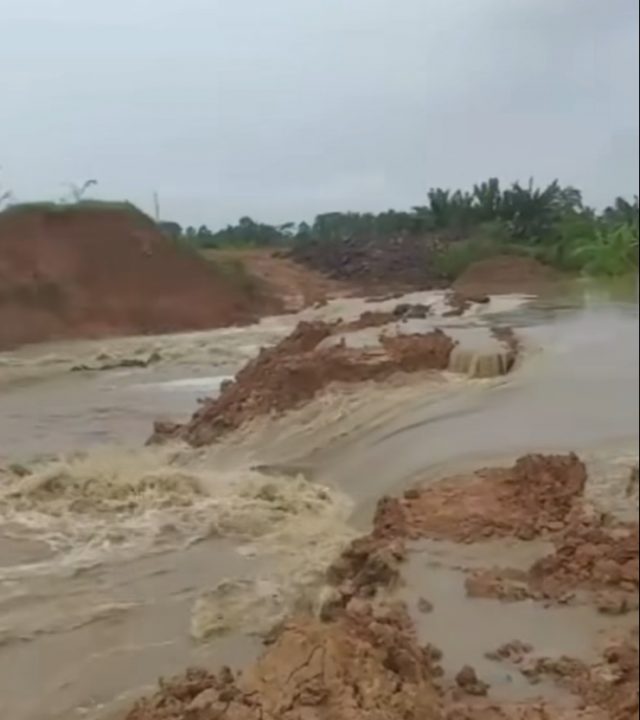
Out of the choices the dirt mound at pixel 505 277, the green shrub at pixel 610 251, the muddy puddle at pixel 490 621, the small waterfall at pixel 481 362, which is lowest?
the muddy puddle at pixel 490 621

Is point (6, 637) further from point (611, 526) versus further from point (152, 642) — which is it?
point (611, 526)

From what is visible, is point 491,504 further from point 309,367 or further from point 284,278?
point 309,367

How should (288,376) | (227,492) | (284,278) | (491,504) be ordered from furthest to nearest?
(288,376) → (227,492) → (491,504) → (284,278)

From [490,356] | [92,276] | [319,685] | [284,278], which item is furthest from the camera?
[284,278]

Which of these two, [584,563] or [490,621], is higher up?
[584,563]

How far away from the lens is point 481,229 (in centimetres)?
247

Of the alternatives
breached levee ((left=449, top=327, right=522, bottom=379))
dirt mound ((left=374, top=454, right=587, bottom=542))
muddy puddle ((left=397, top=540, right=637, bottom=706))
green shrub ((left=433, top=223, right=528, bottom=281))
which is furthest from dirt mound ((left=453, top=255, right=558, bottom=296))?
muddy puddle ((left=397, top=540, right=637, bottom=706))

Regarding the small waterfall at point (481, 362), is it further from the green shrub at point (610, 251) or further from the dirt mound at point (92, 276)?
the green shrub at point (610, 251)

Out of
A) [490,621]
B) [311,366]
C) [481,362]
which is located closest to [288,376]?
[311,366]

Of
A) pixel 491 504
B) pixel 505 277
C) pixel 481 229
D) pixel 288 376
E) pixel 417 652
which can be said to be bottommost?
pixel 417 652

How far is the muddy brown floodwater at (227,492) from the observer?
8.25 ft

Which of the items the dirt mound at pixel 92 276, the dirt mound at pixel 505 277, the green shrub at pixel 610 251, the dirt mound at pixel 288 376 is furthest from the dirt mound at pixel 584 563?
the dirt mound at pixel 92 276

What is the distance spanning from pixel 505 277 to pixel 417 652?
0.82m

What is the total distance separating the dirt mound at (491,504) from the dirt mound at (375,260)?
0.50 metres
